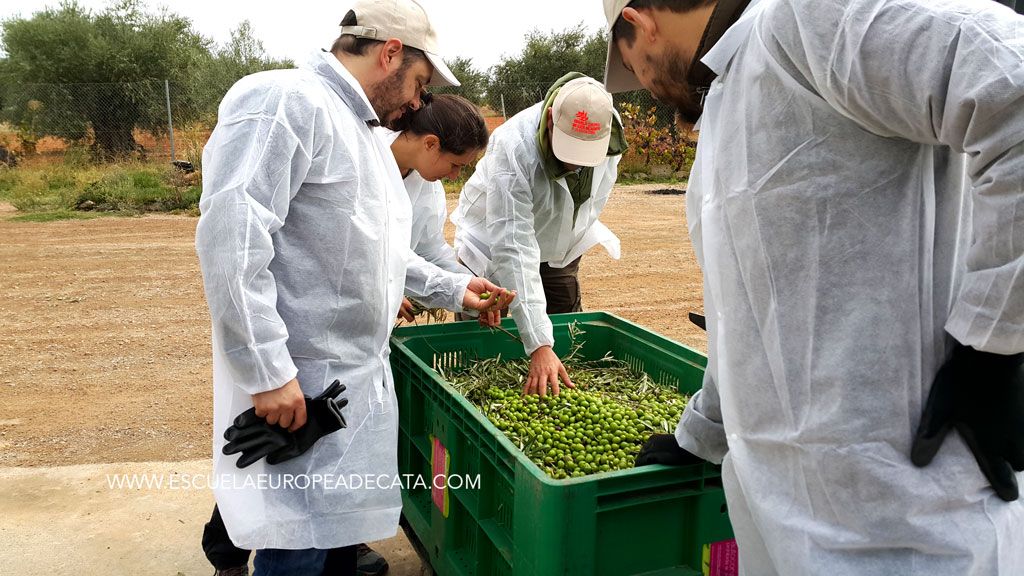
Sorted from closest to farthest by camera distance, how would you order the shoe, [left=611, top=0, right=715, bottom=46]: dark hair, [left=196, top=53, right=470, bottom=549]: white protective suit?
[left=611, top=0, right=715, bottom=46]: dark hair
[left=196, top=53, right=470, bottom=549]: white protective suit
the shoe

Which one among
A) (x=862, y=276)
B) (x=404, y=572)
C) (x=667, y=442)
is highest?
(x=862, y=276)

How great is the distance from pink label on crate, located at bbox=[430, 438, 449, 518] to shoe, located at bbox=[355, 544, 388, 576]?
0.68 metres

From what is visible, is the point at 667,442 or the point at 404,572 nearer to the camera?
the point at 667,442

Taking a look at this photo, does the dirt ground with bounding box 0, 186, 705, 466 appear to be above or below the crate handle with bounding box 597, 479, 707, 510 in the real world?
below

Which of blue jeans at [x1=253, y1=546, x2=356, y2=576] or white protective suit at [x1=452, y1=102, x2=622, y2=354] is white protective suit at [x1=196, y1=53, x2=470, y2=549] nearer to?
blue jeans at [x1=253, y1=546, x2=356, y2=576]

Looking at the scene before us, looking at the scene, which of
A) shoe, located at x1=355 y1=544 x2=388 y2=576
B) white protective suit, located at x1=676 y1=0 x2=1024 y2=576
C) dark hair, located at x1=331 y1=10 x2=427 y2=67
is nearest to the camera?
white protective suit, located at x1=676 y1=0 x2=1024 y2=576

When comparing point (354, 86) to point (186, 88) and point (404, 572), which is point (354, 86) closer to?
point (404, 572)

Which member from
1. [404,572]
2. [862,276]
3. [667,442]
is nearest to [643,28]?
[862,276]

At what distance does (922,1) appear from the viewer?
116cm

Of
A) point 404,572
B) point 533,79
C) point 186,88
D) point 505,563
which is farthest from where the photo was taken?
point 533,79

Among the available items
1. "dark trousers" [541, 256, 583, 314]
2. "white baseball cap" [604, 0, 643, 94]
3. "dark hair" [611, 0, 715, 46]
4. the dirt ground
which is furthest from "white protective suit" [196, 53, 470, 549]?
the dirt ground

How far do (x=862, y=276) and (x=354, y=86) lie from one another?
5.53ft

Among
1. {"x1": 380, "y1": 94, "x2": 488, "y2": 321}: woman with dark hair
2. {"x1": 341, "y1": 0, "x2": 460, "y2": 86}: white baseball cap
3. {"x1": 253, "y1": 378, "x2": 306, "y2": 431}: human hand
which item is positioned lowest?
{"x1": 253, "y1": 378, "x2": 306, "y2": 431}: human hand

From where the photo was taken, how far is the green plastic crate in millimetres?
1848
